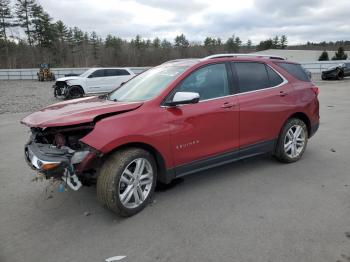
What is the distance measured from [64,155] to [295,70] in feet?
13.4

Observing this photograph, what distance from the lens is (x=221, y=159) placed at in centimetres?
431

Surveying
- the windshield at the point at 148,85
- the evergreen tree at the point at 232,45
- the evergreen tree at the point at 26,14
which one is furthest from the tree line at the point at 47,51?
the windshield at the point at 148,85

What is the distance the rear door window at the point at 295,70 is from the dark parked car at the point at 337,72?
2205 cm

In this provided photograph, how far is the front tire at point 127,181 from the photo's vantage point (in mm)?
3357

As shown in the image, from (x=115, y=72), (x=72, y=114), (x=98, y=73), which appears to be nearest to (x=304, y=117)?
(x=72, y=114)

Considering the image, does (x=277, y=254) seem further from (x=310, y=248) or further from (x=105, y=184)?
(x=105, y=184)

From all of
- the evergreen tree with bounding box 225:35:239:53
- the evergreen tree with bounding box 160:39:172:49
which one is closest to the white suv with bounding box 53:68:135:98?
the evergreen tree with bounding box 160:39:172:49

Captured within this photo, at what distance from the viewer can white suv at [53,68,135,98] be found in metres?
16.6

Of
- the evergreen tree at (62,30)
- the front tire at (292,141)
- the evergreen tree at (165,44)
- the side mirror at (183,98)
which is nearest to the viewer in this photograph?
the side mirror at (183,98)

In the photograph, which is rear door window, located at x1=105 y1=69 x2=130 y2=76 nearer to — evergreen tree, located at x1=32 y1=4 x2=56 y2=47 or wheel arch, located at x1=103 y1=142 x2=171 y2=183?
wheel arch, located at x1=103 y1=142 x2=171 y2=183

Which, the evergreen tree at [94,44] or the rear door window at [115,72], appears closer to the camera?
the rear door window at [115,72]

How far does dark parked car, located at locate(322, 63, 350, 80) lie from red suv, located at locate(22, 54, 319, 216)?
22.4 meters

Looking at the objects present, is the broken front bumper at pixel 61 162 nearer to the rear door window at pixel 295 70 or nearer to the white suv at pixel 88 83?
the rear door window at pixel 295 70

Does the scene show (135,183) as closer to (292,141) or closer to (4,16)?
(292,141)
